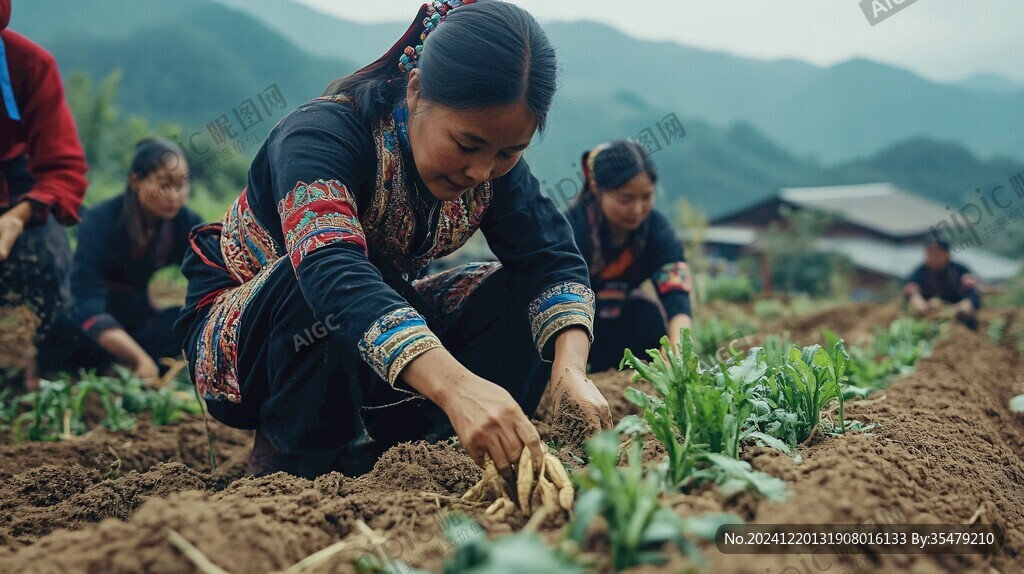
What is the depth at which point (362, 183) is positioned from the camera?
82.3 inches

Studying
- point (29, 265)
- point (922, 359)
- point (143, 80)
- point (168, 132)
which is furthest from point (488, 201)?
point (143, 80)

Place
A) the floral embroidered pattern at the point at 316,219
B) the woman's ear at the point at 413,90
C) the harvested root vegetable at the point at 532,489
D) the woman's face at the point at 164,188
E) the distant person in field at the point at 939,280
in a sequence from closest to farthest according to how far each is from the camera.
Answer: the harvested root vegetable at the point at 532,489, the floral embroidered pattern at the point at 316,219, the woman's ear at the point at 413,90, the woman's face at the point at 164,188, the distant person in field at the point at 939,280

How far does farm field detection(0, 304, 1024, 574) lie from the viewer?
46.9 inches

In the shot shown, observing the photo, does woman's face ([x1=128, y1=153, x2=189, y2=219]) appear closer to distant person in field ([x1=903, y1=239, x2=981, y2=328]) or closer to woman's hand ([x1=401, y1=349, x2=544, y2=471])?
woman's hand ([x1=401, y1=349, x2=544, y2=471])

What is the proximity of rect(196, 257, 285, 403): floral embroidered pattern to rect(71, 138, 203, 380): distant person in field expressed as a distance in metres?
1.88

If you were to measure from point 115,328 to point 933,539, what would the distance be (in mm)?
3860

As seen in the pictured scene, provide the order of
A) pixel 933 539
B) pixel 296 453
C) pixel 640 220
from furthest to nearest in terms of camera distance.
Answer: pixel 640 220, pixel 296 453, pixel 933 539

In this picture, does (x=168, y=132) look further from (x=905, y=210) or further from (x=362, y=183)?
(x=905, y=210)

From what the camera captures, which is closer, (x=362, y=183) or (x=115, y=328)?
(x=362, y=183)

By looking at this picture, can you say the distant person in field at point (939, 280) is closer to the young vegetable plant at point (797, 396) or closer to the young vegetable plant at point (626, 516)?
the young vegetable plant at point (797, 396)

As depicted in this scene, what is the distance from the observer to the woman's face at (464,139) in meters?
1.86

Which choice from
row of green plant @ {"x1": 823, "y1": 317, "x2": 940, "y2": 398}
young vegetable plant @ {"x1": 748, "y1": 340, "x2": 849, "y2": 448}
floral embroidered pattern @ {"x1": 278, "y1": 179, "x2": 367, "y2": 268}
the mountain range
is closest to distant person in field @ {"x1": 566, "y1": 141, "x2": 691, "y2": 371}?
row of green plant @ {"x1": 823, "y1": 317, "x2": 940, "y2": 398}

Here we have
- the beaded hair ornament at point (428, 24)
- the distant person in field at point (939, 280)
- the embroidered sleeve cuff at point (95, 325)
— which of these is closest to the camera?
the beaded hair ornament at point (428, 24)

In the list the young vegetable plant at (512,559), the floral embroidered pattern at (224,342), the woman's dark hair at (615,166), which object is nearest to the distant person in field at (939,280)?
the woman's dark hair at (615,166)
